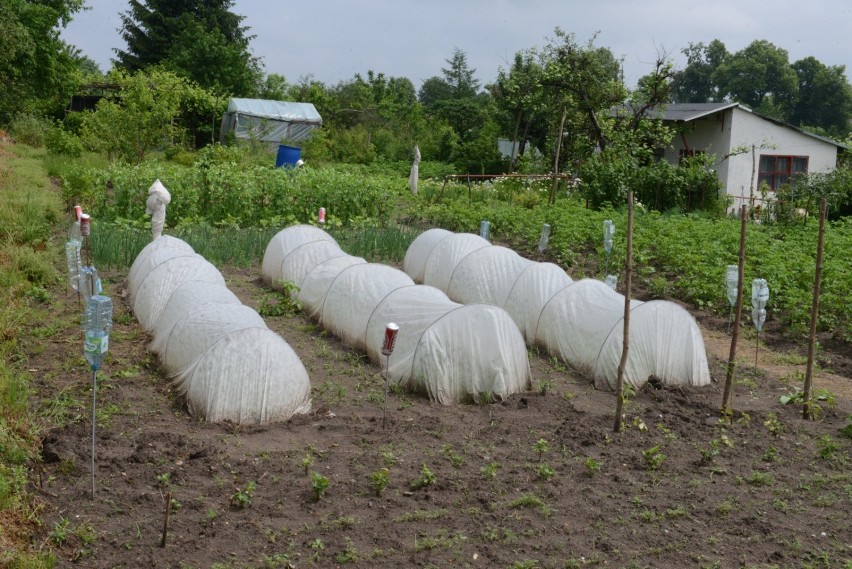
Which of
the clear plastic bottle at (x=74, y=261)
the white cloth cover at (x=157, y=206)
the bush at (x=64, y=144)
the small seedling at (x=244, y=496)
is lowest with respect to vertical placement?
the small seedling at (x=244, y=496)

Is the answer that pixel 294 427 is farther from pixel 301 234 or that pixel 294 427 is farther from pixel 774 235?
pixel 774 235

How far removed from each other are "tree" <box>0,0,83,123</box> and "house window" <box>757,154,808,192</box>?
803 inches

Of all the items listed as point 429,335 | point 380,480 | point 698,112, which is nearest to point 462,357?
point 429,335

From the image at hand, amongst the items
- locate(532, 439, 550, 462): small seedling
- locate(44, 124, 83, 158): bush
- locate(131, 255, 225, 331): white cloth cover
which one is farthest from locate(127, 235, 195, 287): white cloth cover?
locate(44, 124, 83, 158): bush

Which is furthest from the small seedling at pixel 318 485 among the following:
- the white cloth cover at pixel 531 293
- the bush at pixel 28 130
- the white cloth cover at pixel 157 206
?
the bush at pixel 28 130

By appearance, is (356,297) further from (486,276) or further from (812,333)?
(812,333)

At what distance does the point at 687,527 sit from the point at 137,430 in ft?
11.5

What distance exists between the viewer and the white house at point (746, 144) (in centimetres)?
2506

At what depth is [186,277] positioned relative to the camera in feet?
28.2

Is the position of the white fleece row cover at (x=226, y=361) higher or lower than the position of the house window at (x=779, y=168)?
lower

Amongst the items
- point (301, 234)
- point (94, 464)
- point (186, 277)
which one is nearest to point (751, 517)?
point (94, 464)

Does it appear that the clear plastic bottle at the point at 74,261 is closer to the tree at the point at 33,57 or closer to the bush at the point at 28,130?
the tree at the point at 33,57

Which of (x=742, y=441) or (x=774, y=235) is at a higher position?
(x=774, y=235)

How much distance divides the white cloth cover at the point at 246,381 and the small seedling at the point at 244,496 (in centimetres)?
118
